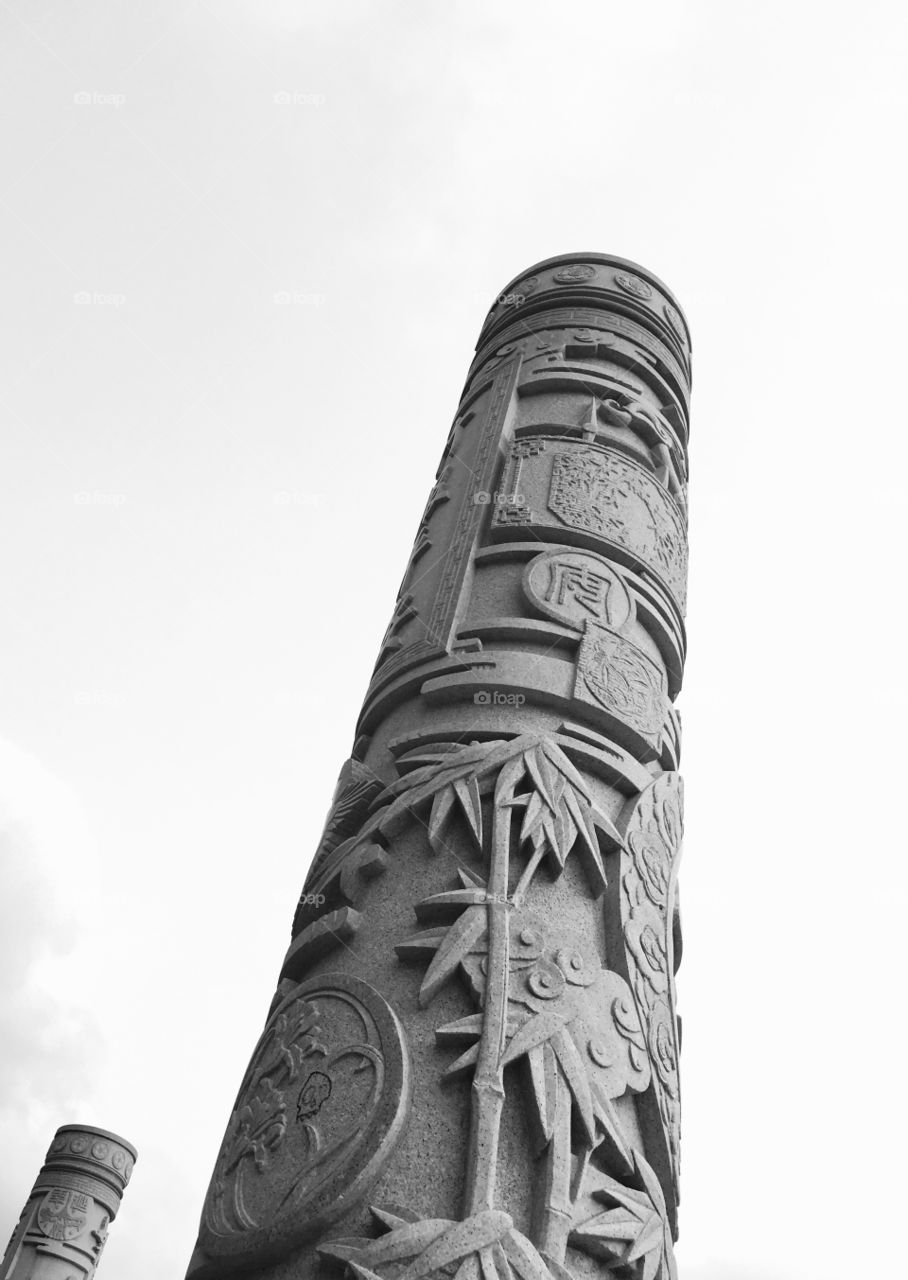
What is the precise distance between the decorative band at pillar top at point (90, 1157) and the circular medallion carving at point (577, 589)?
302 inches

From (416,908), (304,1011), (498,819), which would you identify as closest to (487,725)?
(498,819)

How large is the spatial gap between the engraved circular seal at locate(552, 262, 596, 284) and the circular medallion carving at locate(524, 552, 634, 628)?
2.43 meters

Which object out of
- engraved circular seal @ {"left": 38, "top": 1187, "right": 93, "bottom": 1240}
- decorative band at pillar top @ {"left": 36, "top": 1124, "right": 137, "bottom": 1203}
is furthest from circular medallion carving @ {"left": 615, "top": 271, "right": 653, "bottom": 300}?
engraved circular seal @ {"left": 38, "top": 1187, "right": 93, "bottom": 1240}

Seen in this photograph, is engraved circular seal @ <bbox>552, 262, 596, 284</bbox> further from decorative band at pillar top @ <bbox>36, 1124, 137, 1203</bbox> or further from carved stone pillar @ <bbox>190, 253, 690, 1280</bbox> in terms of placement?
decorative band at pillar top @ <bbox>36, 1124, 137, 1203</bbox>

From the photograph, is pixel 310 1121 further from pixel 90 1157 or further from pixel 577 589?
pixel 90 1157

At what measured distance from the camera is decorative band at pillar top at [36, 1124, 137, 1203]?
9969 millimetres

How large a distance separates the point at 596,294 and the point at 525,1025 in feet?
15.0

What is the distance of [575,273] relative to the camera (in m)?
6.81

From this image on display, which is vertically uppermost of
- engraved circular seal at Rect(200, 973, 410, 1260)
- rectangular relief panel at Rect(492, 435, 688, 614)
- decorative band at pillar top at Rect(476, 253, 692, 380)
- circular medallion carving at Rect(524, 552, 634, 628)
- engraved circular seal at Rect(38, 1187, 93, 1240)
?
decorative band at pillar top at Rect(476, 253, 692, 380)

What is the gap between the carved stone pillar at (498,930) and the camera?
2.90 meters

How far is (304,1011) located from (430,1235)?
885mm

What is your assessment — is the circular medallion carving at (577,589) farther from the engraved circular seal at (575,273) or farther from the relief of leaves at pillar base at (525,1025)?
the engraved circular seal at (575,273)

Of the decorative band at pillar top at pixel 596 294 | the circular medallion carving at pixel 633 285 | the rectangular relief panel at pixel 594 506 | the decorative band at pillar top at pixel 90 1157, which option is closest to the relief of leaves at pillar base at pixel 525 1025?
the rectangular relief panel at pixel 594 506

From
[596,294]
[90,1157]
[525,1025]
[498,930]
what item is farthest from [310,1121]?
[90,1157]
